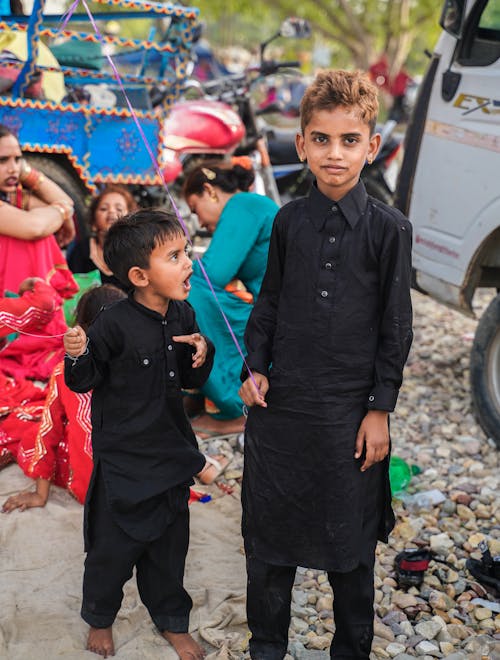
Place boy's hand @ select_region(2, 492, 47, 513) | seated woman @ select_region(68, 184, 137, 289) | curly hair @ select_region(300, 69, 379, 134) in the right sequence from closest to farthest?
1. curly hair @ select_region(300, 69, 379, 134)
2. boy's hand @ select_region(2, 492, 47, 513)
3. seated woman @ select_region(68, 184, 137, 289)

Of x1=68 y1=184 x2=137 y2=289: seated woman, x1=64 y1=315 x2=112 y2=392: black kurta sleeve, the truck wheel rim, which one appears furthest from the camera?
x1=68 y1=184 x2=137 y2=289: seated woman

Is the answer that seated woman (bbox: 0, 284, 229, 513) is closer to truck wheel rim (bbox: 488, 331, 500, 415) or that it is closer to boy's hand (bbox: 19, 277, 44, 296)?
boy's hand (bbox: 19, 277, 44, 296)

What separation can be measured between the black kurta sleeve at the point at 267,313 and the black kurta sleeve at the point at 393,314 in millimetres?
307

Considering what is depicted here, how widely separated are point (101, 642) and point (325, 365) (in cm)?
115

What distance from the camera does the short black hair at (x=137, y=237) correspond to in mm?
2381

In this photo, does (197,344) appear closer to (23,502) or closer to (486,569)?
(23,502)

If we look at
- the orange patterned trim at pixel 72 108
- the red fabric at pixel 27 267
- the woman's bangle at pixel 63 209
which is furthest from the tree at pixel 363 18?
the red fabric at pixel 27 267

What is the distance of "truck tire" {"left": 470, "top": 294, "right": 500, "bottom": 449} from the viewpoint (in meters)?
4.31

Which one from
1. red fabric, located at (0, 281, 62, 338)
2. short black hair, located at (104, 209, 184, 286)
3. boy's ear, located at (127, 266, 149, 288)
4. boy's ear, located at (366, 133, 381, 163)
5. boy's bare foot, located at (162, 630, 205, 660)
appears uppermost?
boy's ear, located at (366, 133, 381, 163)

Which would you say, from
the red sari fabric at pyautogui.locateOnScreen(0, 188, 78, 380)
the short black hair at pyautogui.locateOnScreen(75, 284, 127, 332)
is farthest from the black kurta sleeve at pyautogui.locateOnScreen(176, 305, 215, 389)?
the red sari fabric at pyautogui.locateOnScreen(0, 188, 78, 380)

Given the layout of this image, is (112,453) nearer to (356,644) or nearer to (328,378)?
(328,378)

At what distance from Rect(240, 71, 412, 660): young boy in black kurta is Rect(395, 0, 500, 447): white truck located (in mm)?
2099

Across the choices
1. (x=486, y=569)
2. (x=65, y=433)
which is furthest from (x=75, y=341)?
(x=486, y=569)

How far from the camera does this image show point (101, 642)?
2561 millimetres
